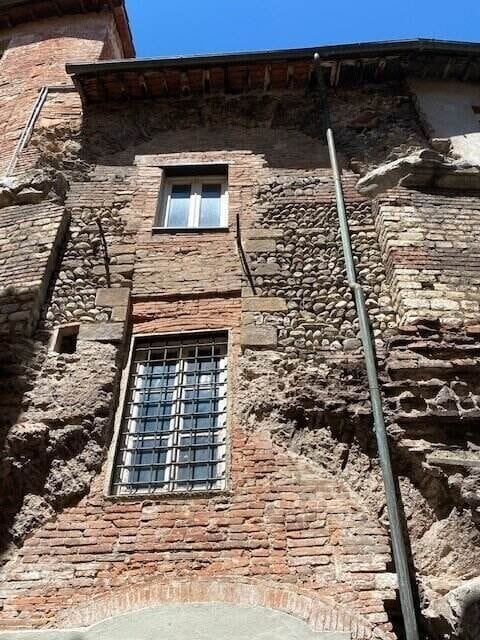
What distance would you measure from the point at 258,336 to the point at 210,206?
263cm

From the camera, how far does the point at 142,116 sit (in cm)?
958

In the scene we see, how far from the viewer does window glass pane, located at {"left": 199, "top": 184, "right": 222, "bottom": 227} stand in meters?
8.02

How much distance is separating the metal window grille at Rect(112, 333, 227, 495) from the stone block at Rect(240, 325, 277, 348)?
23cm

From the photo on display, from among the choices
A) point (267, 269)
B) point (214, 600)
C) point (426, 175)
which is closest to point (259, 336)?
point (267, 269)

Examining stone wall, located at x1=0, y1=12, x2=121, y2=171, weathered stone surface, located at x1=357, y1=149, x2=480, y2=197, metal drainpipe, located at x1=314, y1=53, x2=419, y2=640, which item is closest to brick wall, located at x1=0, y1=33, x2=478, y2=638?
metal drainpipe, located at x1=314, y1=53, x2=419, y2=640

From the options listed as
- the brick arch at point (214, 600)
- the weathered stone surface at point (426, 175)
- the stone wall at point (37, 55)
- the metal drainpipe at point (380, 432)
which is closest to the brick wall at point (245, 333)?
the brick arch at point (214, 600)

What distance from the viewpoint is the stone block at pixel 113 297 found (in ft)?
22.2

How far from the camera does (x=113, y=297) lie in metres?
6.84

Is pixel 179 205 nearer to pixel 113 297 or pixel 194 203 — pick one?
pixel 194 203

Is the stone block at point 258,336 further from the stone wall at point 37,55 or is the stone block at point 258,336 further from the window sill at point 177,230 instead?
the stone wall at point 37,55

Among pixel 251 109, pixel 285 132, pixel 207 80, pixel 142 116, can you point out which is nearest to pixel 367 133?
pixel 285 132

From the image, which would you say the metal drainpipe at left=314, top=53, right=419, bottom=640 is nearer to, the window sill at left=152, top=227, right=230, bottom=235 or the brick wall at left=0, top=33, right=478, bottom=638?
the brick wall at left=0, top=33, right=478, bottom=638

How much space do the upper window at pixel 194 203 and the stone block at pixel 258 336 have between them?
1838 millimetres

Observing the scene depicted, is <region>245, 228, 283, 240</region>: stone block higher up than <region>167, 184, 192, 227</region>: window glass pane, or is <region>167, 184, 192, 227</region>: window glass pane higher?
<region>167, 184, 192, 227</region>: window glass pane
